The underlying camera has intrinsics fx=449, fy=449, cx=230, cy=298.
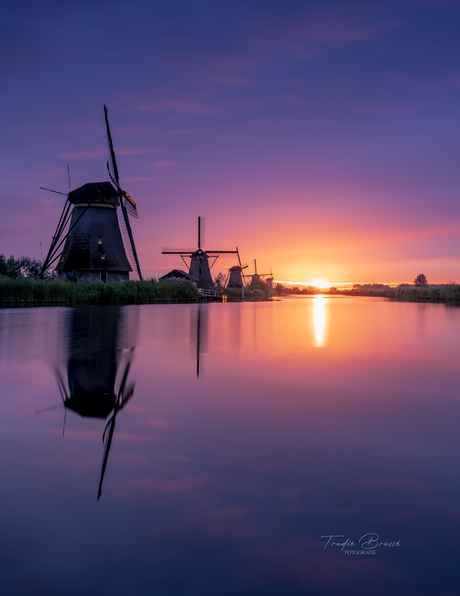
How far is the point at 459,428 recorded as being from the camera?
4.28m

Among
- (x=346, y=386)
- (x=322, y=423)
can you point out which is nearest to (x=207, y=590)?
(x=322, y=423)

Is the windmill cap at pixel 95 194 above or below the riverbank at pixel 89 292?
above

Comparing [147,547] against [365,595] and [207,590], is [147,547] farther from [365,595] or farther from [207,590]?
[365,595]

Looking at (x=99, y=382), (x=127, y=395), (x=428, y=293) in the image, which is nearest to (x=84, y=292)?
(x=99, y=382)

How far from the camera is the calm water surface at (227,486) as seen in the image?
2.04m

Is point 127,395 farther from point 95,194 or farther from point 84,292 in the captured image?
point 95,194

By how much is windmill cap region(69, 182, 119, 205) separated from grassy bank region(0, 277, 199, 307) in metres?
7.88

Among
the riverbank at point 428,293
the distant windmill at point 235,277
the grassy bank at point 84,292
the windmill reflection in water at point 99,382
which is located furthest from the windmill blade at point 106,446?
the distant windmill at point 235,277

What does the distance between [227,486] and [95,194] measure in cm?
3852

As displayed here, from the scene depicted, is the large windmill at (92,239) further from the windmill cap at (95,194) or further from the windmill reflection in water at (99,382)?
the windmill reflection in water at (99,382)

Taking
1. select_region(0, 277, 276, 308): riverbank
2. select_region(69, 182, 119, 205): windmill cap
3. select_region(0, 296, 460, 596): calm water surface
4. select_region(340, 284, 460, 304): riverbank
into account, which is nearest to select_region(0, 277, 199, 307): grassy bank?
select_region(0, 277, 276, 308): riverbank

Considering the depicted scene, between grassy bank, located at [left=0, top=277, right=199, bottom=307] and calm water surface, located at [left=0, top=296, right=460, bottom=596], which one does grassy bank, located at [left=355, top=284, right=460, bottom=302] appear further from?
calm water surface, located at [left=0, top=296, right=460, bottom=596]

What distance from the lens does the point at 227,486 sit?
9.37 feet

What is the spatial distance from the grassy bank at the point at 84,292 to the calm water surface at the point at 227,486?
24.6 meters
